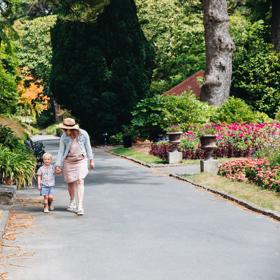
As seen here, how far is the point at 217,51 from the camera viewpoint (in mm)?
29859

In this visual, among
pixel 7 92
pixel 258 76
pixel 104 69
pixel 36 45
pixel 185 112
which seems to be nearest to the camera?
pixel 7 92

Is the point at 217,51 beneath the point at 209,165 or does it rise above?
above

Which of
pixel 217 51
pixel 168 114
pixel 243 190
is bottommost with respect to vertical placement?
pixel 243 190

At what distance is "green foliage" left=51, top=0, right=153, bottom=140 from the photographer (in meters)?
37.0

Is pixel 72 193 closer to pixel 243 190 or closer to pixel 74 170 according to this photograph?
pixel 74 170

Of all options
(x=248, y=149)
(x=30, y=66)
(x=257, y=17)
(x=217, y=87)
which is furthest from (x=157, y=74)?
(x=248, y=149)

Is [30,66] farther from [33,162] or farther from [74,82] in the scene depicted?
[33,162]

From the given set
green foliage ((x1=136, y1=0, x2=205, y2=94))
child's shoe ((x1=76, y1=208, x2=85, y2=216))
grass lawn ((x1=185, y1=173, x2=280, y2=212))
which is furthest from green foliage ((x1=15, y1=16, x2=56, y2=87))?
child's shoe ((x1=76, y1=208, x2=85, y2=216))

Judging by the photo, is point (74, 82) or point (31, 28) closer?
point (74, 82)

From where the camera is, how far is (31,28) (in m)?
60.0

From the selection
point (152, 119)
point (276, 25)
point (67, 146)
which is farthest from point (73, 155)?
point (276, 25)

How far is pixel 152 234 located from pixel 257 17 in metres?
34.0

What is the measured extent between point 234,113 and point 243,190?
45.8 ft

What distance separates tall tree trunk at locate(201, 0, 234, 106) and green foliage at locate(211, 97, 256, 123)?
2160 millimetres
